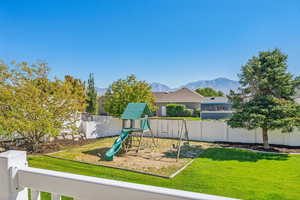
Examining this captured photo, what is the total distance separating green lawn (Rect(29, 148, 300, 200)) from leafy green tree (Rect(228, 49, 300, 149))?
1.57 m

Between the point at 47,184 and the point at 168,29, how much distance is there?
1295 cm

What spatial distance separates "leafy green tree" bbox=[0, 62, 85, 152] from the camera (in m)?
7.73

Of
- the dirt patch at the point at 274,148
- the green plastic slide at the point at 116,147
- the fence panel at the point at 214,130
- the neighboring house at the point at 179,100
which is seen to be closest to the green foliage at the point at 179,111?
the neighboring house at the point at 179,100

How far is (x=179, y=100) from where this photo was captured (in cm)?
2995

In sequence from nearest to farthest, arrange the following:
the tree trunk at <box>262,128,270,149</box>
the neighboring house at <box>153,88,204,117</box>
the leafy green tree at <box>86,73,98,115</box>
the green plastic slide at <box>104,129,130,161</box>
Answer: the green plastic slide at <box>104,129,130,161</box> → the tree trunk at <box>262,128,270,149</box> → the leafy green tree at <box>86,73,98,115</box> → the neighboring house at <box>153,88,204,117</box>

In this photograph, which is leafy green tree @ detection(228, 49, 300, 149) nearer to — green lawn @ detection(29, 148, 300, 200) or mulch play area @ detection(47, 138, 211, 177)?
green lawn @ detection(29, 148, 300, 200)

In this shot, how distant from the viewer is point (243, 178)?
17.7 feet

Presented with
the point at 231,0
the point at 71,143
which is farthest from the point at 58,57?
the point at 231,0

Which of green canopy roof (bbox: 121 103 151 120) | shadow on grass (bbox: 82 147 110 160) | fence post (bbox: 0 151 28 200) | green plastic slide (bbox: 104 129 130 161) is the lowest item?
shadow on grass (bbox: 82 147 110 160)

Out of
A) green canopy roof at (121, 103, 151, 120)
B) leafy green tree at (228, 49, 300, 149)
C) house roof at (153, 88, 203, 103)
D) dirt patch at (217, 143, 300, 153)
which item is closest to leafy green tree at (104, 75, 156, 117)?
green canopy roof at (121, 103, 151, 120)

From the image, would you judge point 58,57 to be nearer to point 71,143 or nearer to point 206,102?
point 71,143

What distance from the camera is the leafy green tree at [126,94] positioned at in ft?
43.1

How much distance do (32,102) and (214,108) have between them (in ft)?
78.3

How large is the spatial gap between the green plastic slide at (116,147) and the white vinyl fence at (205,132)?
209 centimetres
